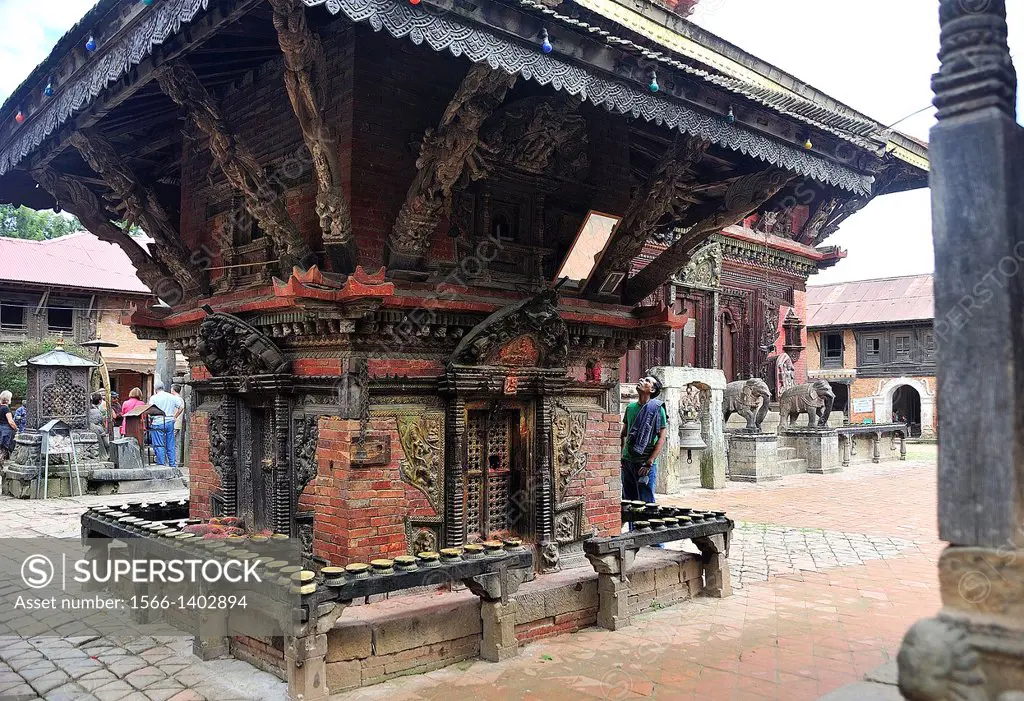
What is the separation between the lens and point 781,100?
6.92 m

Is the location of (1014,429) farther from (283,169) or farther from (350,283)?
(283,169)

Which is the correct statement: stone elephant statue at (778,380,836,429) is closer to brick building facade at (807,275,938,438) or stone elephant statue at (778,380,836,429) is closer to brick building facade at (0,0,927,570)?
brick building facade at (0,0,927,570)

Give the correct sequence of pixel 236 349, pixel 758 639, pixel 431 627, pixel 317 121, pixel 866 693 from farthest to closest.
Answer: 1. pixel 236 349
2. pixel 758 639
3. pixel 431 627
4. pixel 317 121
5. pixel 866 693

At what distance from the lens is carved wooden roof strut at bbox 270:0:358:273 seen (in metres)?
4.64

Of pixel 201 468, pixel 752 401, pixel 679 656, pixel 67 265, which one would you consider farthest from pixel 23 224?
pixel 679 656

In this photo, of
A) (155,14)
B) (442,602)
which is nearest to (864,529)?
(442,602)

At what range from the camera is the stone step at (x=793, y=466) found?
757 inches

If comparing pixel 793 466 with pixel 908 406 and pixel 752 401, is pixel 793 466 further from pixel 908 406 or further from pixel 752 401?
pixel 908 406

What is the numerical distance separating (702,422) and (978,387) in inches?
550

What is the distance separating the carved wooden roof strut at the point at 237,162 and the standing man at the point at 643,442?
437 cm

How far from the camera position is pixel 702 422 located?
53.9 feet

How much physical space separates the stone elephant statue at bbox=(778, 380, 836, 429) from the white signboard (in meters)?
18.7

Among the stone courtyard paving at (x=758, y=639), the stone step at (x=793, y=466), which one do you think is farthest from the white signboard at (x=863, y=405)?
the stone courtyard paving at (x=758, y=639)

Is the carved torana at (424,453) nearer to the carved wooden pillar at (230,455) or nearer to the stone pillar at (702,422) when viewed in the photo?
the carved wooden pillar at (230,455)
